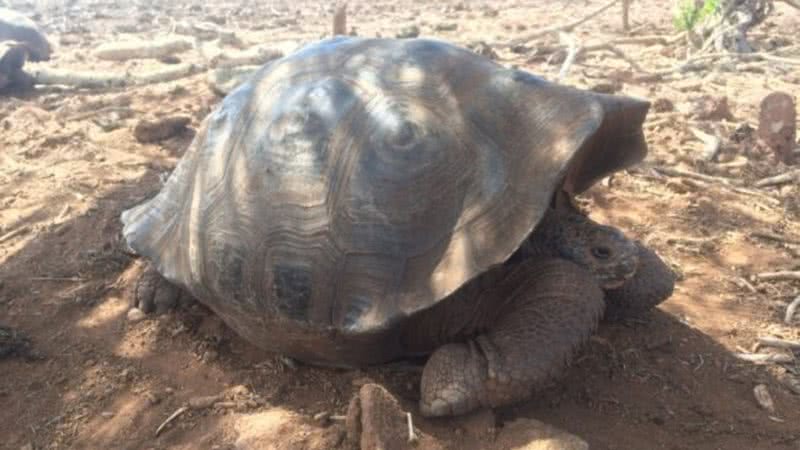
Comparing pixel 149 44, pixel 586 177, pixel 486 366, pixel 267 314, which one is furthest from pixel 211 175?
pixel 149 44

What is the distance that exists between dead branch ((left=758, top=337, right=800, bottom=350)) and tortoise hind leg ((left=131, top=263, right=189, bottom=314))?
305 centimetres

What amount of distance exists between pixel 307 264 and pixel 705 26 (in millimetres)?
8211

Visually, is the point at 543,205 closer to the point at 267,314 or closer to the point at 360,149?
the point at 360,149

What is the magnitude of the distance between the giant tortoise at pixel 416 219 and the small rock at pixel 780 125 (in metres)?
2.82

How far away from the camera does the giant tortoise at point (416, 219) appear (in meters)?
2.51

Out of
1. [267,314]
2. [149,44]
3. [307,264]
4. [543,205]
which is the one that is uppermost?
[543,205]

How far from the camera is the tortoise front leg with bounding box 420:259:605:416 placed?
8.04 ft

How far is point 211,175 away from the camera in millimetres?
3080

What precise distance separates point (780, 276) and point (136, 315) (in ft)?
11.8

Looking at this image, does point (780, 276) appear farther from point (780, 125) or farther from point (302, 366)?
point (302, 366)

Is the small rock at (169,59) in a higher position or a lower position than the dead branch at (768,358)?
lower

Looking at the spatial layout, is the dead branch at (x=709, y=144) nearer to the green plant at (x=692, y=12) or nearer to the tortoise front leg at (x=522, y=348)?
the tortoise front leg at (x=522, y=348)

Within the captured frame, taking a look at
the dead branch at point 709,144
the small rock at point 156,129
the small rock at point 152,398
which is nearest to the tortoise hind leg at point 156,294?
the small rock at point 152,398

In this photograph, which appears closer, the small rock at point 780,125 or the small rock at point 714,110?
the small rock at point 780,125
